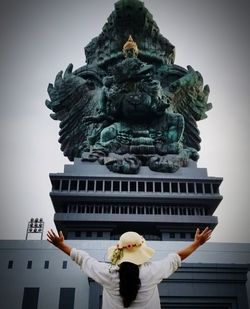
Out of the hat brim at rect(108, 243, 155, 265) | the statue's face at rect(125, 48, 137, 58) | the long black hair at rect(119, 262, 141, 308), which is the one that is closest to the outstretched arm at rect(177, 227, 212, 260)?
the hat brim at rect(108, 243, 155, 265)

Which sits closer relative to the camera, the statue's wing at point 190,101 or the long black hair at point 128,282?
the long black hair at point 128,282

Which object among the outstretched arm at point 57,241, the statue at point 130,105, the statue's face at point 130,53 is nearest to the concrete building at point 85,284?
the outstretched arm at point 57,241

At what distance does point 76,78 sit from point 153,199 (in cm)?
1439

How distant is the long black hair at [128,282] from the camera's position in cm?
382

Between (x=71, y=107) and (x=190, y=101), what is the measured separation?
11.3 m

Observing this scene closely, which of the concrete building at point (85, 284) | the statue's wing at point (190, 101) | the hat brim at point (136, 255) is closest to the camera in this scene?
the hat brim at point (136, 255)

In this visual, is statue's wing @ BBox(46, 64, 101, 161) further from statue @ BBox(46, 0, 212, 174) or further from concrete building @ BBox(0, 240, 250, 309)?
concrete building @ BBox(0, 240, 250, 309)

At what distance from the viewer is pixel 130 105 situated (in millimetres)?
30812

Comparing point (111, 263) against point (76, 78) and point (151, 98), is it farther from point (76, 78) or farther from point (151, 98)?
point (76, 78)

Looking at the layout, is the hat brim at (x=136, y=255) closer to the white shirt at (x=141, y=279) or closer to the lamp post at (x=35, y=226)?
the white shirt at (x=141, y=279)

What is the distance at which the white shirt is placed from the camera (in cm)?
389

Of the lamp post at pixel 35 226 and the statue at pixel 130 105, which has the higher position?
the statue at pixel 130 105

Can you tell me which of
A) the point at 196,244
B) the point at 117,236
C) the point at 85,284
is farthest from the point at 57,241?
the point at 117,236

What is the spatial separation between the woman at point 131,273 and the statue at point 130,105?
24320mm
